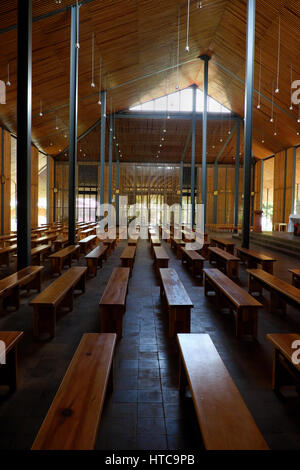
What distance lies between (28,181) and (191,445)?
13.2ft

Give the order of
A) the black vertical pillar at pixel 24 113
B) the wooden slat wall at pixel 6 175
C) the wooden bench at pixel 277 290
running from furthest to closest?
the wooden slat wall at pixel 6 175, the black vertical pillar at pixel 24 113, the wooden bench at pixel 277 290

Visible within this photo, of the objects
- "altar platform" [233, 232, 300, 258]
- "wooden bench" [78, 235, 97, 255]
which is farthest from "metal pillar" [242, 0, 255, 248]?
"wooden bench" [78, 235, 97, 255]

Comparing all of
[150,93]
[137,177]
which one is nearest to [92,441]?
[150,93]

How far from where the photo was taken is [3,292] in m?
3.46

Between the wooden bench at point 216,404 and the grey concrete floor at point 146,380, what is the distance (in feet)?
1.07

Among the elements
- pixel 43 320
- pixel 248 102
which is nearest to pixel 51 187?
pixel 248 102

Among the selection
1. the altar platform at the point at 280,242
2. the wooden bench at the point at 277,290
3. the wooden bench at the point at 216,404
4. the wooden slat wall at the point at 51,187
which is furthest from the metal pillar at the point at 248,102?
the wooden slat wall at the point at 51,187

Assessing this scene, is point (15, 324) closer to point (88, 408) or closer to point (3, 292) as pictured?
point (3, 292)

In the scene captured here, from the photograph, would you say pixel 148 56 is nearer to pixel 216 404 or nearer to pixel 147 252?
pixel 147 252

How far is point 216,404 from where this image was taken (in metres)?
1.72

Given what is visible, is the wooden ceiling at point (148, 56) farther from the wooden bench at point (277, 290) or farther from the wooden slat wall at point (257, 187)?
the wooden bench at point (277, 290)

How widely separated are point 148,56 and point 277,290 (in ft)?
34.1

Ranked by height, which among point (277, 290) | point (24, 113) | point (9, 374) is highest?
point (24, 113)

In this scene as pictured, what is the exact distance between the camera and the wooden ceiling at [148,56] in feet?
26.5
